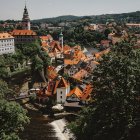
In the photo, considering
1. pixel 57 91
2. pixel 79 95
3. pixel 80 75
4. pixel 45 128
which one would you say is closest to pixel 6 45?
pixel 80 75

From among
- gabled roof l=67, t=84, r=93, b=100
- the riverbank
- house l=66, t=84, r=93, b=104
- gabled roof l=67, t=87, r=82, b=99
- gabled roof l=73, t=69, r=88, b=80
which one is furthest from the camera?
gabled roof l=73, t=69, r=88, b=80

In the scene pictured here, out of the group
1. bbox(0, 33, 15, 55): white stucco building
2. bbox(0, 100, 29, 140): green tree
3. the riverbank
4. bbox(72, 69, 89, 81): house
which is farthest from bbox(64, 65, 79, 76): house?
bbox(0, 100, 29, 140): green tree

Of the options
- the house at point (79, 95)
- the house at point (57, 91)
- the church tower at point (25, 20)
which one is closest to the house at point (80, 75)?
the house at point (57, 91)

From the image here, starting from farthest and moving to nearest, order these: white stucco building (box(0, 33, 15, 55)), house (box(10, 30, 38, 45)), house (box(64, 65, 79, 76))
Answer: house (box(10, 30, 38, 45)) < white stucco building (box(0, 33, 15, 55)) < house (box(64, 65, 79, 76))

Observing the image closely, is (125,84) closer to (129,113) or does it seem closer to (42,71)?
(129,113)

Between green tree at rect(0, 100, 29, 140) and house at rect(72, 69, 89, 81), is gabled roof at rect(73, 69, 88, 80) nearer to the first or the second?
house at rect(72, 69, 89, 81)

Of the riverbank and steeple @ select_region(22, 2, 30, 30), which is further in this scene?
steeple @ select_region(22, 2, 30, 30)

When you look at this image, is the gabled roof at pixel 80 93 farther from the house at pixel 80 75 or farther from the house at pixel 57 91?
the house at pixel 80 75

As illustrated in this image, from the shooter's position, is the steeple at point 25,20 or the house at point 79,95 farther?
the steeple at point 25,20

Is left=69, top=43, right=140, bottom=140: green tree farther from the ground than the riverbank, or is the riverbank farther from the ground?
left=69, top=43, right=140, bottom=140: green tree
